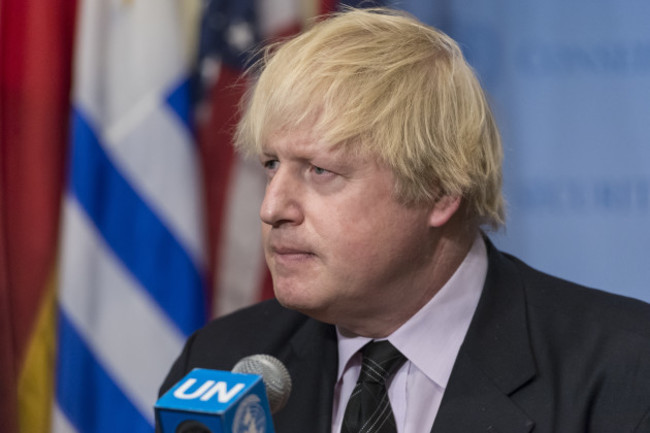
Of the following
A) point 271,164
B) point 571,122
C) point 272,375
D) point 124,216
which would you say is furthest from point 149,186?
point 272,375

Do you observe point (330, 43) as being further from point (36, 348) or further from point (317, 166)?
point (36, 348)

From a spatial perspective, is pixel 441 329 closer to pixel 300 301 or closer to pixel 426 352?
pixel 426 352

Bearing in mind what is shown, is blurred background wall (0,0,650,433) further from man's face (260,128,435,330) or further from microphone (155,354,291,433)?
microphone (155,354,291,433)

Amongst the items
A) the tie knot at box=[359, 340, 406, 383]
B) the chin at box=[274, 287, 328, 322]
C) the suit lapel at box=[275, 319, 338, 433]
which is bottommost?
the suit lapel at box=[275, 319, 338, 433]

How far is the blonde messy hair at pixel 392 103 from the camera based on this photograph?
1601 millimetres

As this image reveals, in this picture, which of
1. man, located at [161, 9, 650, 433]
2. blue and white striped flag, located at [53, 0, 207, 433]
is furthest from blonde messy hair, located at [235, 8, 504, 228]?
blue and white striped flag, located at [53, 0, 207, 433]

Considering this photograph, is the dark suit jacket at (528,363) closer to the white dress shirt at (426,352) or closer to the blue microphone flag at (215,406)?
the white dress shirt at (426,352)

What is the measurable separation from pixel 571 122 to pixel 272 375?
195 cm

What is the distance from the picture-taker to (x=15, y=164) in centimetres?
260

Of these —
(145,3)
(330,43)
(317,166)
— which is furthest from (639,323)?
(145,3)

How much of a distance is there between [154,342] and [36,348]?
1.11 ft

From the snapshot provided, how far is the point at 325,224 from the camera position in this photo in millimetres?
1586

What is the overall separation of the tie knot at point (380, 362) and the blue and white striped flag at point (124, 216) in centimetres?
113

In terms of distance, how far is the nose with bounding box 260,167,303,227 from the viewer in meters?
1.58
